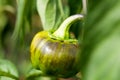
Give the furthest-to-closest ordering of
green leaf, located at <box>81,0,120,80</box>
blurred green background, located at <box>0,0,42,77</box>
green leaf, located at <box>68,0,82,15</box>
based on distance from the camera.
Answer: blurred green background, located at <box>0,0,42,77</box> < green leaf, located at <box>68,0,82,15</box> < green leaf, located at <box>81,0,120,80</box>

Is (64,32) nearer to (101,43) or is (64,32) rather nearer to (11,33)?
(101,43)

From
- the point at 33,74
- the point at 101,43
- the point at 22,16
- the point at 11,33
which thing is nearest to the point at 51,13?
the point at 22,16

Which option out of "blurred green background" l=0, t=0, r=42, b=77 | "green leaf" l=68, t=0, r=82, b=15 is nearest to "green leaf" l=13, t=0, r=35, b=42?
"green leaf" l=68, t=0, r=82, b=15

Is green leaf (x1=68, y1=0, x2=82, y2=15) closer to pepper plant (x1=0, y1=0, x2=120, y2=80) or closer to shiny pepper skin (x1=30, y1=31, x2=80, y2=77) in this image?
pepper plant (x1=0, y1=0, x2=120, y2=80)

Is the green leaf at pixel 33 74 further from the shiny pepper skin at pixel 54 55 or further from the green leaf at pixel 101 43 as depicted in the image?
the green leaf at pixel 101 43

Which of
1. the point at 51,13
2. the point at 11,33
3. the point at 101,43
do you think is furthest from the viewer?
the point at 11,33

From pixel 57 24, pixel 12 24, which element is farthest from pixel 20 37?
pixel 12 24
